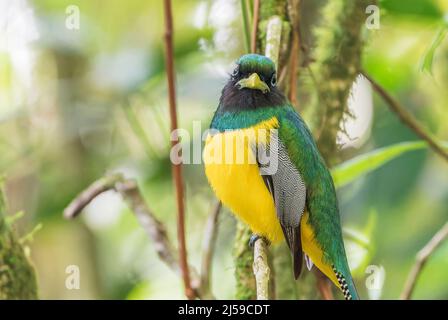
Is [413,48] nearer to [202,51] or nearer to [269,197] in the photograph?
[202,51]

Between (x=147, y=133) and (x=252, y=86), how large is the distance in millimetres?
1141

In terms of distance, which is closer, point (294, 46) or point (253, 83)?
point (253, 83)

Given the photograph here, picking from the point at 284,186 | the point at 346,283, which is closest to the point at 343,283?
the point at 346,283

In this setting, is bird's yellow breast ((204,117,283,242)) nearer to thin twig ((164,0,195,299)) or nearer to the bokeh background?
thin twig ((164,0,195,299))

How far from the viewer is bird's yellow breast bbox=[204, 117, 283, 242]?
64.4 inches

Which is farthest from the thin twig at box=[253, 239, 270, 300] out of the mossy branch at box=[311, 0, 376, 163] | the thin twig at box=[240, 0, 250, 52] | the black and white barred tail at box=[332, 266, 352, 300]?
the mossy branch at box=[311, 0, 376, 163]

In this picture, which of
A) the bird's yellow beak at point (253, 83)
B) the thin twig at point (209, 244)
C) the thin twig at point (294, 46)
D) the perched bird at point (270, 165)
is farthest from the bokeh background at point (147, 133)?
the bird's yellow beak at point (253, 83)

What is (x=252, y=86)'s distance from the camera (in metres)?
1.55

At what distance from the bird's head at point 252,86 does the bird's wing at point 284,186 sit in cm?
9

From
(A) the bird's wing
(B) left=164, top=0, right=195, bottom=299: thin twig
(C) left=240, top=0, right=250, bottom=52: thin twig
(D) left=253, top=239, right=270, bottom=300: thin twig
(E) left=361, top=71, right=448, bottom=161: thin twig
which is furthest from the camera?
(E) left=361, top=71, right=448, bottom=161: thin twig

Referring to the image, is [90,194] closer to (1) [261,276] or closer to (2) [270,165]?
(2) [270,165]

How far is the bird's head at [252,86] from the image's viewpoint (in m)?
1.55
